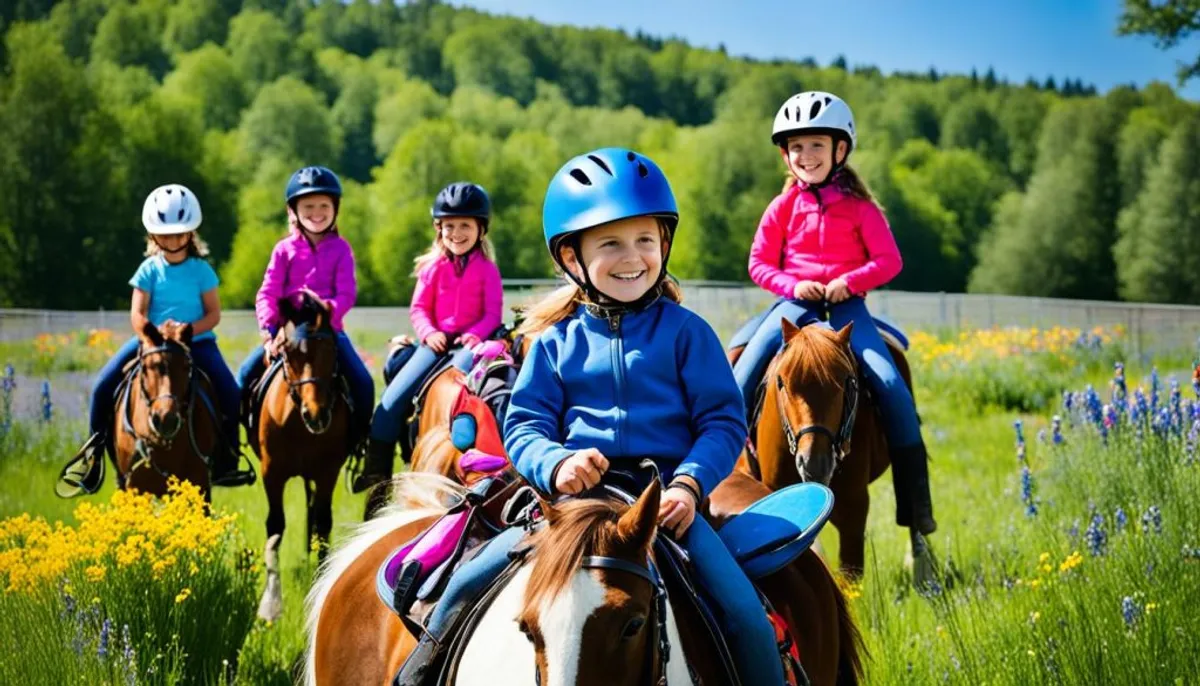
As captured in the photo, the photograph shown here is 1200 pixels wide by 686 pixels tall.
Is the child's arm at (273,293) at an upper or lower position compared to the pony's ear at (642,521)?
upper

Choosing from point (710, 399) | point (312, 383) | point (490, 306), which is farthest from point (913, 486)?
point (312, 383)

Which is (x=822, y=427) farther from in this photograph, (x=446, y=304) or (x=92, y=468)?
(x=92, y=468)

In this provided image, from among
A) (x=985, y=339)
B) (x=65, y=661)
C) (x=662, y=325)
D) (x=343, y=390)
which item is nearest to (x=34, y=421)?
(x=343, y=390)

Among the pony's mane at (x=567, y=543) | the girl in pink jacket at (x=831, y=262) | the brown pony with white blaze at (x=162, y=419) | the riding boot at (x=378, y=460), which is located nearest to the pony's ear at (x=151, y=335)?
the brown pony with white blaze at (x=162, y=419)

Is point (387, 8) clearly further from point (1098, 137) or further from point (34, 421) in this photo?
point (34, 421)

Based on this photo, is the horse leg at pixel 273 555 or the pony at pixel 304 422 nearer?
the horse leg at pixel 273 555

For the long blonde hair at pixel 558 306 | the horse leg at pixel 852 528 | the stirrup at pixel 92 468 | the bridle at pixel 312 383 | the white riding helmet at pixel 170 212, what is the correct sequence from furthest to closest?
1. the stirrup at pixel 92 468
2. the bridle at pixel 312 383
3. the white riding helmet at pixel 170 212
4. the horse leg at pixel 852 528
5. the long blonde hair at pixel 558 306

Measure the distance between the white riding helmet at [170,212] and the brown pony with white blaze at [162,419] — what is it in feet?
2.46

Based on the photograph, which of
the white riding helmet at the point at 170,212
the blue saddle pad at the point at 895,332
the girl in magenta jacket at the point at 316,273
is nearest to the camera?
the blue saddle pad at the point at 895,332

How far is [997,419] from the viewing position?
15.7m

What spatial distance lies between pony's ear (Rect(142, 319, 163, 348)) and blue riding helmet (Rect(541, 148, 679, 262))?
5626mm

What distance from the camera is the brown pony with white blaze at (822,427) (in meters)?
6.16

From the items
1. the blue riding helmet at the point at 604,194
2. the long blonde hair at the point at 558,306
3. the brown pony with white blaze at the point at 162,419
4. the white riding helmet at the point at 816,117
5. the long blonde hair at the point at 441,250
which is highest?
the white riding helmet at the point at 816,117

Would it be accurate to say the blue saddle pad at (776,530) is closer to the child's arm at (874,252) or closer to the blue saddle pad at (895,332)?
the child's arm at (874,252)
